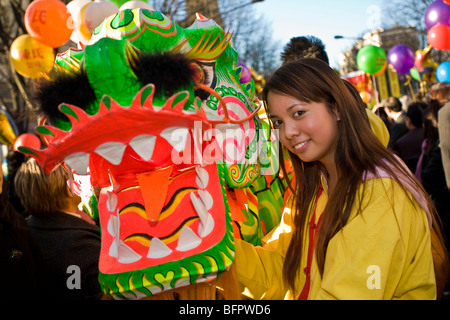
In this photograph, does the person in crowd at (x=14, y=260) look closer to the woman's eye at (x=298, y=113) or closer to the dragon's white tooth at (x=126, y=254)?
the dragon's white tooth at (x=126, y=254)

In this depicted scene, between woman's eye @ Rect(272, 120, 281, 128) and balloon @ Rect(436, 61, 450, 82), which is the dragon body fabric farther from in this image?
balloon @ Rect(436, 61, 450, 82)

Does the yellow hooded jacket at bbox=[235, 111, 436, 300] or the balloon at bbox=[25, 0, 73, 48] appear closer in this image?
the yellow hooded jacket at bbox=[235, 111, 436, 300]

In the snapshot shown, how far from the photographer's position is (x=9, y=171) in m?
4.78

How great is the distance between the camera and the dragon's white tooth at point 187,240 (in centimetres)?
136

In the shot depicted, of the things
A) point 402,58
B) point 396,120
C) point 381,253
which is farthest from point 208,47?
point 402,58

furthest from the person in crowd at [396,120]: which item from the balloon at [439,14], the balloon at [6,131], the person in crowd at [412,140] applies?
the balloon at [6,131]

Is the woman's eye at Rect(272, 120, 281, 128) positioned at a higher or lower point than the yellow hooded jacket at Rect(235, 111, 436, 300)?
higher

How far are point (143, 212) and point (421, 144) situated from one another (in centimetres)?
410

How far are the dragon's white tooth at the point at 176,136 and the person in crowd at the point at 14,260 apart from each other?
114 cm

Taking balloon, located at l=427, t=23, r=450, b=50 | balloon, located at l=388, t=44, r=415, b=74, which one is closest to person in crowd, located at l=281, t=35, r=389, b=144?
balloon, located at l=427, t=23, r=450, b=50

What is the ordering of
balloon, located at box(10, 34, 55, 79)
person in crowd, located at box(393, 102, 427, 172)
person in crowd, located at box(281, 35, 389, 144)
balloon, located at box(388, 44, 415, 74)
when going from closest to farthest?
person in crowd, located at box(281, 35, 389, 144), person in crowd, located at box(393, 102, 427, 172), balloon, located at box(10, 34, 55, 79), balloon, located at box(388, 44, 415, 74)

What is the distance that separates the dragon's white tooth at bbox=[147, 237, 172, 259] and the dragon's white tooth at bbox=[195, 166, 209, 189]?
22 cm

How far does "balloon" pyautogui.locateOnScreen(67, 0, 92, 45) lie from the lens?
4104 mm

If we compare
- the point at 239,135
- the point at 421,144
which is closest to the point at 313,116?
the point at 239,135
